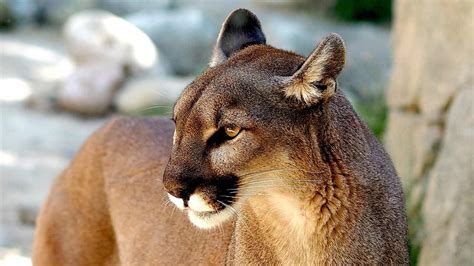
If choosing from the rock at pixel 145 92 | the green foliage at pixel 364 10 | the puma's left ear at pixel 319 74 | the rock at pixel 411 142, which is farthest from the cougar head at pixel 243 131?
the green foliage at pixel 364 10

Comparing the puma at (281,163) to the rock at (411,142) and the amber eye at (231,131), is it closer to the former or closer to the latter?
the amber eye at (231,131)

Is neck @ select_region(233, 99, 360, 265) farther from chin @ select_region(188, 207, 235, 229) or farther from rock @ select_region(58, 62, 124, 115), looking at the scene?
rock @ select_region(58, 62, 124, 115)

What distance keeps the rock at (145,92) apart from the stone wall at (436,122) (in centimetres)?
482

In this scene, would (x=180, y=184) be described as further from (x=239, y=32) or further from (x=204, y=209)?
(x=239, y=32)

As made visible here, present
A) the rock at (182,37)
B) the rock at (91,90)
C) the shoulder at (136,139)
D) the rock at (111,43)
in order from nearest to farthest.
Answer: the shoulder at (136,139)
the rock at (91,90)
the rock at (111,43)
the rock at (182,37)

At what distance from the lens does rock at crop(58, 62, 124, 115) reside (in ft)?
48.6

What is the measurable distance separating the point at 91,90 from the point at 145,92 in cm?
103

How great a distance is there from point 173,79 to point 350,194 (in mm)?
10444

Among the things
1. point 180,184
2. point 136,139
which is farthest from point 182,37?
point 180,184

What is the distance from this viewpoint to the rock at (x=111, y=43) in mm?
15398

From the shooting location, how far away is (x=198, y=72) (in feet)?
52.5

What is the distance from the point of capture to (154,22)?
17.6 meters

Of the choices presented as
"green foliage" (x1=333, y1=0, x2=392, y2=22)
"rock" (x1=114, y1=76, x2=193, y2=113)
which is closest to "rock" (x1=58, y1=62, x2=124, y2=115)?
"rock" (x1=114, y1=76, x2=193, y2=113)

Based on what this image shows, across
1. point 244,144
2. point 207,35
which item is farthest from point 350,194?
point 207,35
